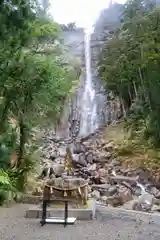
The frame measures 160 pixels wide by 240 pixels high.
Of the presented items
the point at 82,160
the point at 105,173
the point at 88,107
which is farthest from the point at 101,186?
the point at 88,107

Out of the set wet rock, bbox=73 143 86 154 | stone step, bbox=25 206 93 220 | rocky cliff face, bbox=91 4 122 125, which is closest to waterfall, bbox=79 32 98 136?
rocky cliff face, bbox=91 4 122 125

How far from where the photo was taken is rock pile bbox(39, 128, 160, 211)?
6586 millimetres

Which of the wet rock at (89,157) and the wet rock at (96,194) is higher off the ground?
the wet rock at (89,157)

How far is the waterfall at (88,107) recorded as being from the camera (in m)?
16.8

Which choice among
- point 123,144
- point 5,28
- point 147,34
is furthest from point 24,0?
point 123,144

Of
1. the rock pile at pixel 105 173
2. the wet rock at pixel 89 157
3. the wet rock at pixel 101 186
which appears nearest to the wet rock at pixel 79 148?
the rock pile at pixel 105 173

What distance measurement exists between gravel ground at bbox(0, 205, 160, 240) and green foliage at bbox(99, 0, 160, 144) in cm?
678

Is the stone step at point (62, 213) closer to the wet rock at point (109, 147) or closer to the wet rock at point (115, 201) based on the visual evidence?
the wet rock at point (115, 201)

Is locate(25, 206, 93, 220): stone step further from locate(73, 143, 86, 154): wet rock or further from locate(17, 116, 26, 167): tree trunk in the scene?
locate(73, 143, 86, 154): wet rock

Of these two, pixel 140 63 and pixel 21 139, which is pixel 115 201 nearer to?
pixel 21 139

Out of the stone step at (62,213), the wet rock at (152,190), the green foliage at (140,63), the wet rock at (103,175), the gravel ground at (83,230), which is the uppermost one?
the green foliage at (140,63)

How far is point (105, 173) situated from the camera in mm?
9719

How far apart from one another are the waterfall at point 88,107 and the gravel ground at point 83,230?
11.9 m

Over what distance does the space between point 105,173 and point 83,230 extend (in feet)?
19.2
